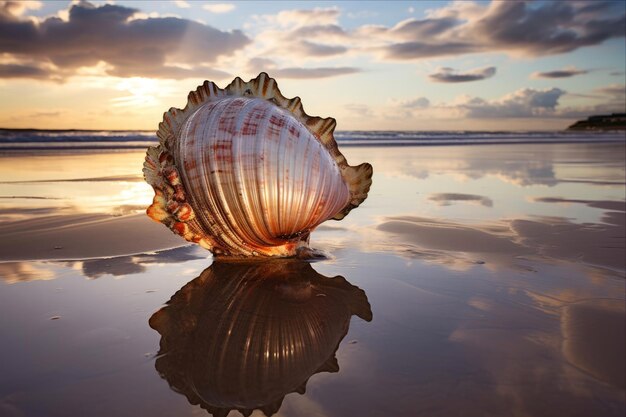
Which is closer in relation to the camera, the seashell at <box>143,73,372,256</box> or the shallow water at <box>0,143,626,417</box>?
the shallow water at <box>0,143,626,417</box>

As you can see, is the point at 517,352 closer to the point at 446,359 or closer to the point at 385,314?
the point at 446,359

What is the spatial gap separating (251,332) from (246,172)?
113 cm

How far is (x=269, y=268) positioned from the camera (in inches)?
122

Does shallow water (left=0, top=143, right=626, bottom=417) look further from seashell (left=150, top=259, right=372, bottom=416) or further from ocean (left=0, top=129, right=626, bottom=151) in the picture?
ocean (left=0, top=129, right=626, bottom=151)

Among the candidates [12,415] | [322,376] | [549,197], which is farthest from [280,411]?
[549,197]

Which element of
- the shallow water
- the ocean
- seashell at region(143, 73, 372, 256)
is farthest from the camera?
the ocean

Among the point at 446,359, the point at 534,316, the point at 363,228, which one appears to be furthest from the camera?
the point at 363,228

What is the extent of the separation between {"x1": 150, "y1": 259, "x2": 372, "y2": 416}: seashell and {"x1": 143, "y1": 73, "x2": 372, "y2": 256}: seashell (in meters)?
0.28

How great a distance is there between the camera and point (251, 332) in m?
2.14

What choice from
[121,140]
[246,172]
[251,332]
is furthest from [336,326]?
[121,140]

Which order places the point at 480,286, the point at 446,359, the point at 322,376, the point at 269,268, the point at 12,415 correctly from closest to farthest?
the point at 12,415 → the point at 322,376 → the point at 446,359 → the point at 480,286 → the point at 269,268

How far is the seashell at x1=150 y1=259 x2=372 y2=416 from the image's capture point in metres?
1.68

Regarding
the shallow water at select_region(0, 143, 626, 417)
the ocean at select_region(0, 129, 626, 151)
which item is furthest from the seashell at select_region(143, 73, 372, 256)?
the ocean at select_region(0, 129, 626, 151)

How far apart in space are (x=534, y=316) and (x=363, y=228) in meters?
2.16
